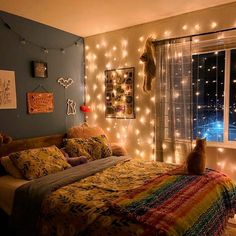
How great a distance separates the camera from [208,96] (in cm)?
321

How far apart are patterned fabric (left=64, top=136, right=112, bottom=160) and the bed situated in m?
0.43

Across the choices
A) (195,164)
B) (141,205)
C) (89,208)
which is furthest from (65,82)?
(141,205)

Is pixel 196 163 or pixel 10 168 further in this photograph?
pixel 10 168

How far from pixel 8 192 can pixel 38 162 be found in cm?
40

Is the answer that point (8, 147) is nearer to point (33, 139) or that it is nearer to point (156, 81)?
point (33, 139)

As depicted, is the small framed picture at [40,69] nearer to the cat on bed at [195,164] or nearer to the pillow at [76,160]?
the pillow at [76,160]

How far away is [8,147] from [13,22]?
62.3 inches

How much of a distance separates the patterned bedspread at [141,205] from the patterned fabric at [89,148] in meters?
0.71

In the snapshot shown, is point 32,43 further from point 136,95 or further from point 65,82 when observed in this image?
point 136,95

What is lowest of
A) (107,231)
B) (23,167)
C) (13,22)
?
(107,231)

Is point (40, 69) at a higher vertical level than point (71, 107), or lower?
higher

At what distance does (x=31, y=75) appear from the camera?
3.29 m

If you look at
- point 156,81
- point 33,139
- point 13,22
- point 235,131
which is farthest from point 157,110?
point 13,22

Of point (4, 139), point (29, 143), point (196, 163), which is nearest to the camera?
point (196, 163)
